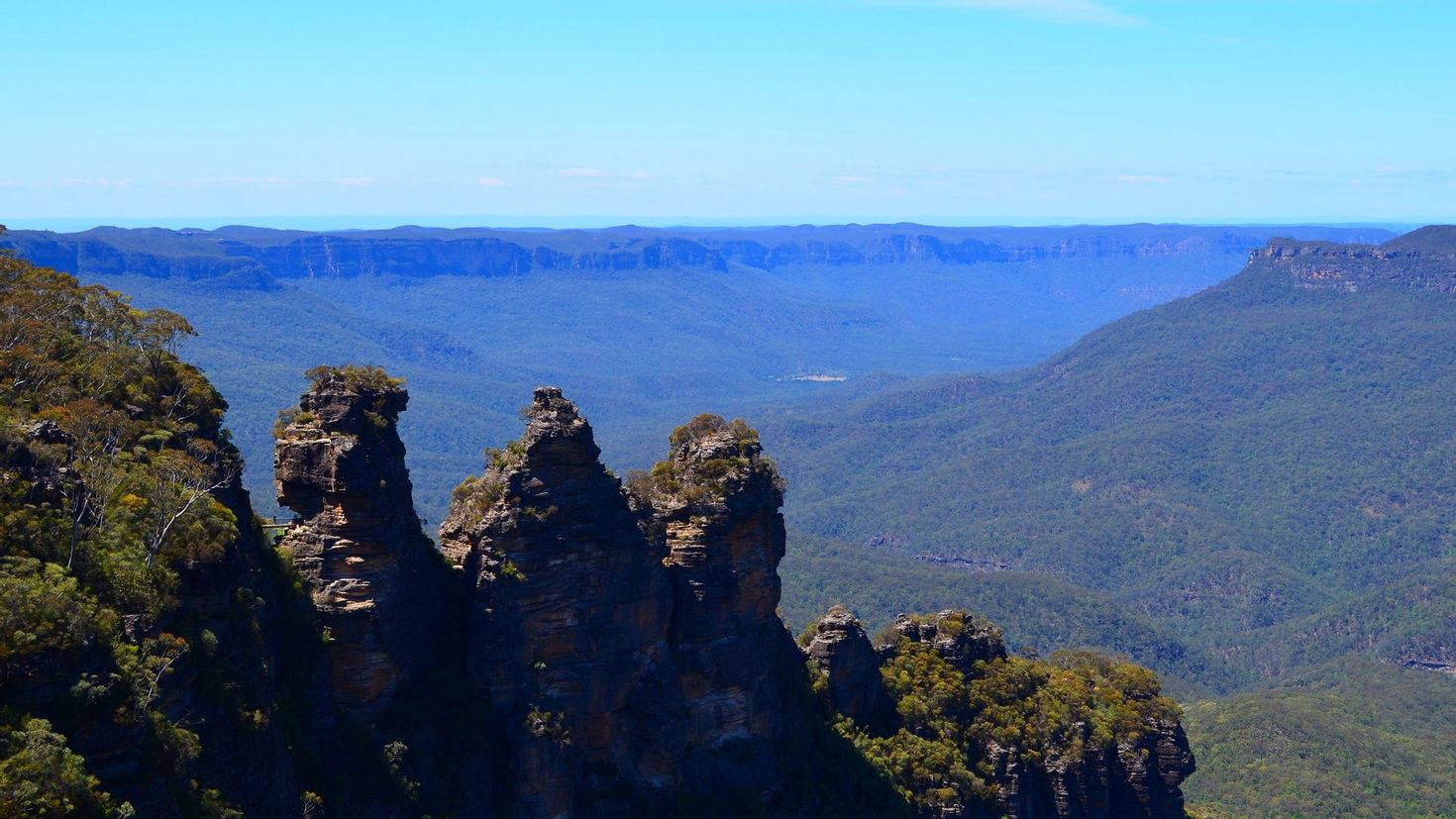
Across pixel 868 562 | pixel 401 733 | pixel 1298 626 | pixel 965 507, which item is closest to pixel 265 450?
pixel 868 562

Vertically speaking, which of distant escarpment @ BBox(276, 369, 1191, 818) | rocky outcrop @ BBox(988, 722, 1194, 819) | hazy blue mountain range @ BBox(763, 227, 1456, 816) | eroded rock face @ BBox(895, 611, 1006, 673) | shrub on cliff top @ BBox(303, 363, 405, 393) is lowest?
hazy blue mountain range @ BBox(763, 227, 1456, 816)

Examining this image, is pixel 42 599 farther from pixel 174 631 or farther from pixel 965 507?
pixel 965 507

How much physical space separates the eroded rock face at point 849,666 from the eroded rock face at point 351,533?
57.7ft

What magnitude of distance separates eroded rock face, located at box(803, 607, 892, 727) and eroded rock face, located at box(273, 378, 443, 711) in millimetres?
17591

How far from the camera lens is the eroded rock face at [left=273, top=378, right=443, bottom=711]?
1222 inches

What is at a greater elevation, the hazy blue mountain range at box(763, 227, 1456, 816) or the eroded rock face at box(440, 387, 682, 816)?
the eroded rock face at box(440, 387, 682, 816)

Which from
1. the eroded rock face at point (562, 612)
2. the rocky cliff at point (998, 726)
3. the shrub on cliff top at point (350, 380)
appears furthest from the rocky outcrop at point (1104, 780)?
the shrub on cliff top at point (350, 380)

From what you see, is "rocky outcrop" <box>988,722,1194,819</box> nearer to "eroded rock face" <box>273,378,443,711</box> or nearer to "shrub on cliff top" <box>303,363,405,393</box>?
"eroded rock face" <box>273,378,443,711</box>

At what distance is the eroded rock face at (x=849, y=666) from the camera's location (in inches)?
1839

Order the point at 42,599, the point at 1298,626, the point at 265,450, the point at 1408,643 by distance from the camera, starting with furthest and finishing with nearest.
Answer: the point at 265,450 → the point at 1298,626 → the point at 1408,643 → the point at 42,599

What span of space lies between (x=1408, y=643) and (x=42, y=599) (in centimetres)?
13199

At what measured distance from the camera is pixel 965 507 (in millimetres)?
189250

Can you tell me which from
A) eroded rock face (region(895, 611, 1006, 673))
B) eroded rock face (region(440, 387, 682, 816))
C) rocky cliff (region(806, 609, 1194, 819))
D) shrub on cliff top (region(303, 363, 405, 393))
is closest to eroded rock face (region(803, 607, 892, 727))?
rocky cliff (region(806, 609, 1194, 819))

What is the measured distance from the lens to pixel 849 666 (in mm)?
47531
